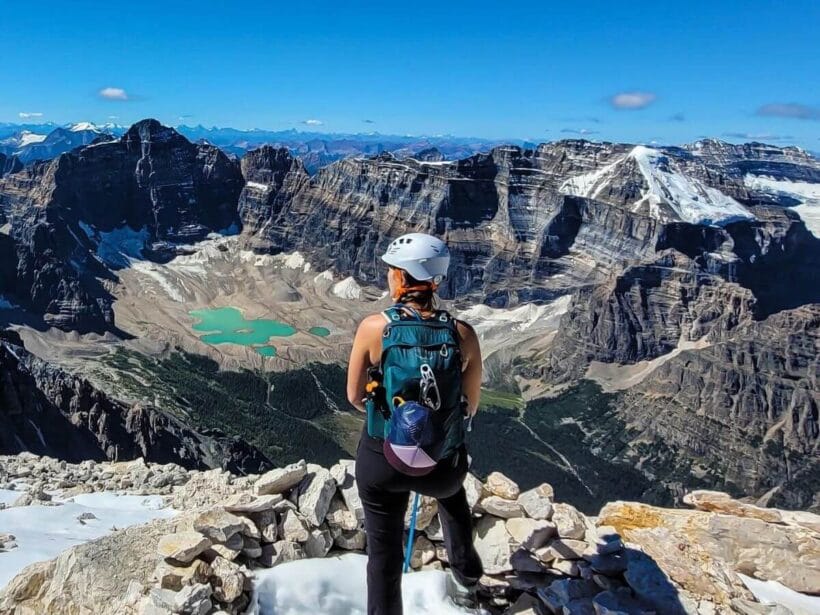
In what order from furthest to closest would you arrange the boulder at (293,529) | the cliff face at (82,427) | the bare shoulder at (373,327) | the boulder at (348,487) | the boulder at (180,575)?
the cliff face at (82,427), the boulder at (348,487), the boulder at (293,529), the boulder at (180,575), the bare shoulder at (373,327)

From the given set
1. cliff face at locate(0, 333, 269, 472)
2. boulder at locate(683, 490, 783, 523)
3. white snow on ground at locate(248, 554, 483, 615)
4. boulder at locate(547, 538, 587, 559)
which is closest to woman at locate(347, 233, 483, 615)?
white snow on ground at locate(248, 554, 483, 615)

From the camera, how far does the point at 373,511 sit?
9523mm

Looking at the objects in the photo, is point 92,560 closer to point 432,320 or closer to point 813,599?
point 432,320

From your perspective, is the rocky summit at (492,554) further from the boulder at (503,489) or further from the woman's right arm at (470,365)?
the woman's right arm at (470,365)

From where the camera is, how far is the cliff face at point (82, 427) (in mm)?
70562

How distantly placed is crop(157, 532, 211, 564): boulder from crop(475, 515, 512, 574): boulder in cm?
542

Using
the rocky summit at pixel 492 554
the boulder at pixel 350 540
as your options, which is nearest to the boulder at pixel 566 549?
the rocky summit at pixel 492 554

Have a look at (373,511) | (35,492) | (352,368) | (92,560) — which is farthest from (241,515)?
(35,492)

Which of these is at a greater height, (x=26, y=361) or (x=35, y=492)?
(x=35, y=492)

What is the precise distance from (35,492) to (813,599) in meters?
23.9

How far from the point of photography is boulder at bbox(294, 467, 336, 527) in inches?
526

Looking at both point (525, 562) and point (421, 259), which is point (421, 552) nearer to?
point (525, 562)

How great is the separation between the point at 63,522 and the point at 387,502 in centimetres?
Result: 1338

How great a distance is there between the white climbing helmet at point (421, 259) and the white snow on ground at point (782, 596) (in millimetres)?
9701
